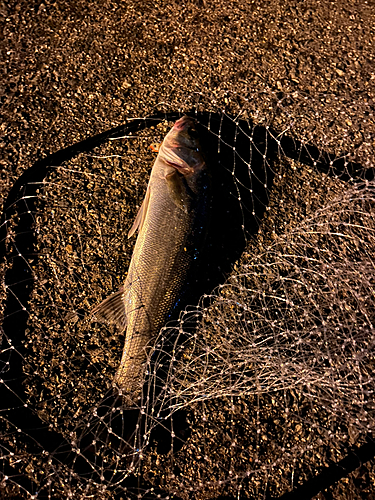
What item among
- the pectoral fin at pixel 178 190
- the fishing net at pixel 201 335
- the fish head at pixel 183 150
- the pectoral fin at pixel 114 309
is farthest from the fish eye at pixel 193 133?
the pectoral fin at pixel 114 309

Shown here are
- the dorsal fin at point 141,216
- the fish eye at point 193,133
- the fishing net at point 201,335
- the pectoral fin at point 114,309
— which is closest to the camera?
the fishing net at point 201,335

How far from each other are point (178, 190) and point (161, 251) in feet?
1.63

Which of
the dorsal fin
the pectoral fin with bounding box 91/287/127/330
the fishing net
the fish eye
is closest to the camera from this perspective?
the fishing net

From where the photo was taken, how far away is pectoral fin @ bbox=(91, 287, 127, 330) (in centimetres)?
291

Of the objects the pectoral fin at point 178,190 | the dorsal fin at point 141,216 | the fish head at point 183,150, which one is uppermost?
the fish head at point 183,150

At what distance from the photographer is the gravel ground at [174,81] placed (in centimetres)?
316

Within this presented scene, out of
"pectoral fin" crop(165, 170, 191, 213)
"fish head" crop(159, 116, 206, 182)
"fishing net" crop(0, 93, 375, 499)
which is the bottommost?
"fishing net" crop(0, 93, 375, 499)

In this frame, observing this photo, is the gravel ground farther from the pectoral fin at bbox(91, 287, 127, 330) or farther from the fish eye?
the fish eye

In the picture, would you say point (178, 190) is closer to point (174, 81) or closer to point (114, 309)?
point (114, 309)

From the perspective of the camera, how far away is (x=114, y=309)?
9.60 ft

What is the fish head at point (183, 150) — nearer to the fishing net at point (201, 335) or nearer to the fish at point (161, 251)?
the fish at point (161, 251)

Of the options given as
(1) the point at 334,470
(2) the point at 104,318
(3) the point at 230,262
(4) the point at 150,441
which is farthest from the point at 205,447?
(3) the point at 230,262

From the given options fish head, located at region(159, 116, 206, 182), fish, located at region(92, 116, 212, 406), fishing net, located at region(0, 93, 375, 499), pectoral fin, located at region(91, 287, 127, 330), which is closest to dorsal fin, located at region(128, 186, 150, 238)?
fish, located at region(92, 116, 212, 406)

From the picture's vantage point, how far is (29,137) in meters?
3.34
